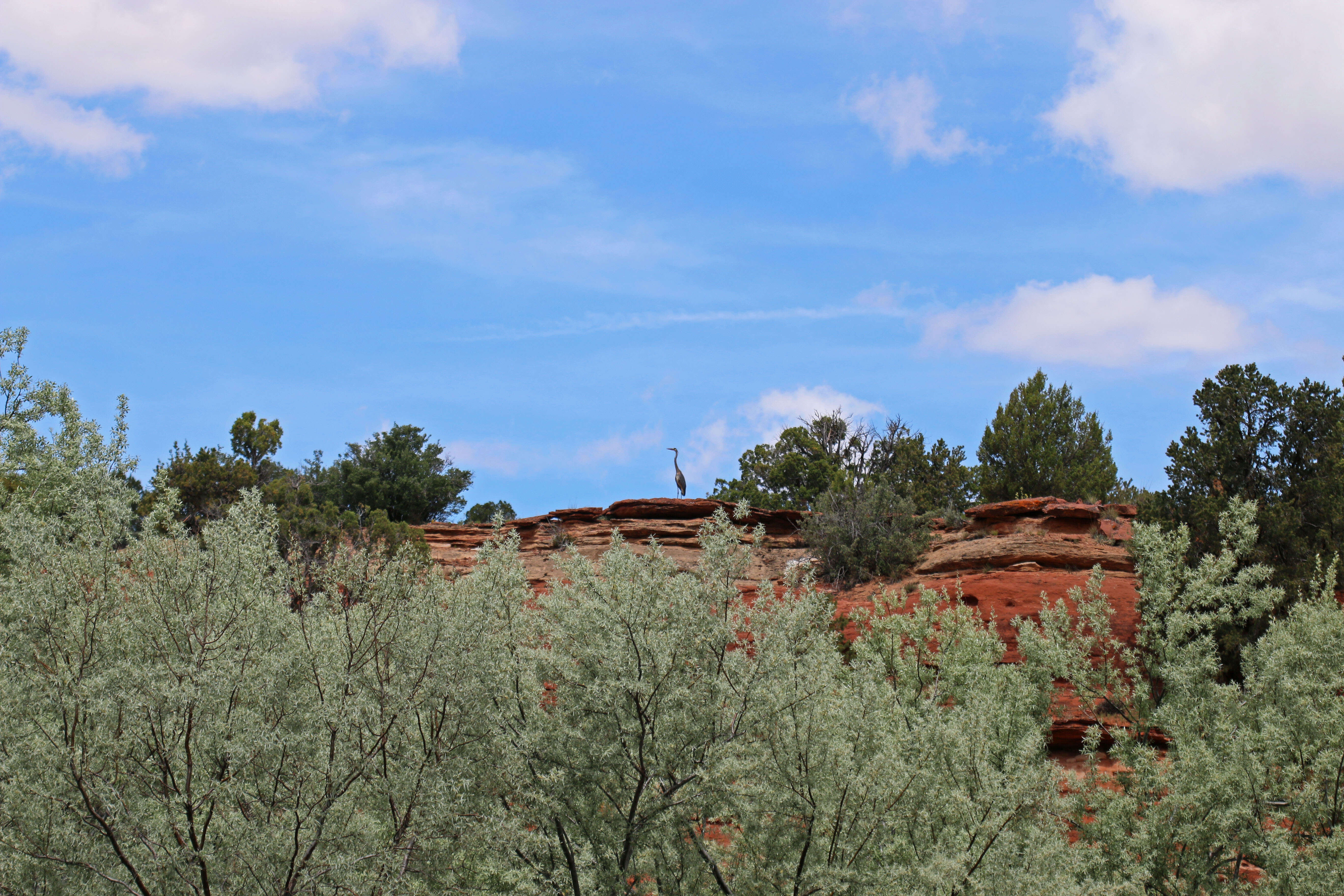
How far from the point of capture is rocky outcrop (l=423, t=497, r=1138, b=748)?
747 inches

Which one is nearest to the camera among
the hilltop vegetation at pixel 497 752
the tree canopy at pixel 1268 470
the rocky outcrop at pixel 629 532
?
the hilltop vegetation at pixel 497 752

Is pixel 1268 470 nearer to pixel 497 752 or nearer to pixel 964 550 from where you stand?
pixel 964 550

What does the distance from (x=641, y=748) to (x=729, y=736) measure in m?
0.86

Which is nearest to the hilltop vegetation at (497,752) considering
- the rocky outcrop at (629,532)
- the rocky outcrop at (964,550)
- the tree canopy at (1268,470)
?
the rocky outcrop at (964,550)

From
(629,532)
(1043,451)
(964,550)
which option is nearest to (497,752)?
(964,550)

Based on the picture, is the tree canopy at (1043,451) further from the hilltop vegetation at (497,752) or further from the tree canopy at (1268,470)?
the hilltop vegetation at (497,752)

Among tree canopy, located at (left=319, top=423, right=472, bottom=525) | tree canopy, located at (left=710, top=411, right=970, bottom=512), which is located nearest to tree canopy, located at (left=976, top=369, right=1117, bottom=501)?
tree canopy, located at (left=710, top=411, right=970, bottom=512)

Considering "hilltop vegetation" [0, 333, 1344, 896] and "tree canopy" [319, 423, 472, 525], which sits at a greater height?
"tree canopy" [319, 423, 472, 525]

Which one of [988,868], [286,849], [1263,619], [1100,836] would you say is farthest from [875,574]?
[286,849]

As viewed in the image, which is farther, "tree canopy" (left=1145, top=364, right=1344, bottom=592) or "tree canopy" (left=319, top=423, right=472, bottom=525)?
"tree canopy" (left=319, top=423, right=472, bottom=525)

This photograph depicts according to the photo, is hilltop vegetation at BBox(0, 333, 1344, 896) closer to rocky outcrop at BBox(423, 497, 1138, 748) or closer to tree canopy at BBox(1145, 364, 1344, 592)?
rocky outcrop at BBox(423, 497, 1138, 748)

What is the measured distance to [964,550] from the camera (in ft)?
79.1

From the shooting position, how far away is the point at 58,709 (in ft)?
28.8

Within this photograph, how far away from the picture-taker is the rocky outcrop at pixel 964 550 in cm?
1898
